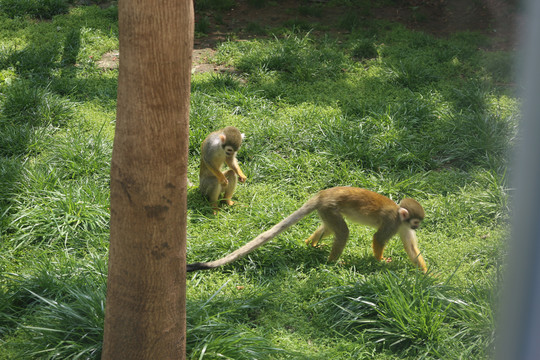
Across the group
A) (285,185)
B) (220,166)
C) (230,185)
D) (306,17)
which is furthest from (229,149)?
(306,17)

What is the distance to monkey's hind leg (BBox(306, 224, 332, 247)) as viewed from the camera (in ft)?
15.7

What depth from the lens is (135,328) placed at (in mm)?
2898

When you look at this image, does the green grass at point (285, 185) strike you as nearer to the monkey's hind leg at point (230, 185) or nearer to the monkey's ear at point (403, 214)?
the monkey's hind leg at point (230, 185)

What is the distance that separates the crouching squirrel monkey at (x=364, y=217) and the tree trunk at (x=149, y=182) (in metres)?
1.65

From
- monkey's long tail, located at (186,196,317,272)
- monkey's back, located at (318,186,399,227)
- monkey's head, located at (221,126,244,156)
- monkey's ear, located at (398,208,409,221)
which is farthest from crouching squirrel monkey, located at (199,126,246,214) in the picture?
monkey's ear, located at (398,208,409,221)

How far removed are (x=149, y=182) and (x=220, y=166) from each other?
286cm

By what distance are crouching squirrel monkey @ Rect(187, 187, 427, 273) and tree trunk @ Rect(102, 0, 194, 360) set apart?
5.40 ft

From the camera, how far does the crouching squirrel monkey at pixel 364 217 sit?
4.55m

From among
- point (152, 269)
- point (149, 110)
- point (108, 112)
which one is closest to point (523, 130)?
point (149, 110)

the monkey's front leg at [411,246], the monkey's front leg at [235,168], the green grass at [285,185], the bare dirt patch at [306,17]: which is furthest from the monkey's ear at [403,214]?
the bare dirt patch at [306,17]

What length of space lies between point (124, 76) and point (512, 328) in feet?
7.70

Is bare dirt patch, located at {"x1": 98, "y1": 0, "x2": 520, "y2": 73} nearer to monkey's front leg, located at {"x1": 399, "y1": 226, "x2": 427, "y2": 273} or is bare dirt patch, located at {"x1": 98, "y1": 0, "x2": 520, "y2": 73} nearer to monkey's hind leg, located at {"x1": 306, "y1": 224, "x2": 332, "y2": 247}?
monkey's hind leg, located at {"x1": 306, "y1": 224, "x2": 332, "y2": 247}

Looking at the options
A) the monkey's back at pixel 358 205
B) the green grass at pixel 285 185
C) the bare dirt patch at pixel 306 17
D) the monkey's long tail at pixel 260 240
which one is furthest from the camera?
the bare dirt patch at pixel 306 17

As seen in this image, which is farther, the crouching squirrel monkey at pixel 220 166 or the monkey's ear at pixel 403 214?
the crouching squirrel monkey at pixel 220 166
